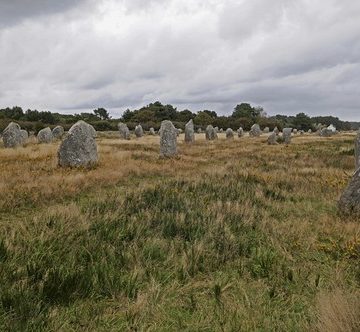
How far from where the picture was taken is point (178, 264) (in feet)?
18.8

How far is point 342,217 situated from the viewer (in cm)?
832

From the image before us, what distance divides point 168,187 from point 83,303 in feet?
23.3

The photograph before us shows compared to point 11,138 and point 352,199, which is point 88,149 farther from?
point 11,138

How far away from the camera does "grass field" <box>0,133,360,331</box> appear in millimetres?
4277

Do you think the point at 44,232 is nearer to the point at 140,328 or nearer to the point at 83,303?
the point at 83,303

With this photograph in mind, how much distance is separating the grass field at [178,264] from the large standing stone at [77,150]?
5.48 meters

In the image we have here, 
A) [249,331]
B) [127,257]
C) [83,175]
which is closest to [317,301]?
[249,331]

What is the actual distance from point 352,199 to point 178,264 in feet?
15.1

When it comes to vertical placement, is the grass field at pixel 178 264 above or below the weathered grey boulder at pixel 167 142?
below

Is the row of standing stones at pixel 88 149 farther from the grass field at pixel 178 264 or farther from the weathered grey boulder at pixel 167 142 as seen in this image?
the grass field at pixel 178 264

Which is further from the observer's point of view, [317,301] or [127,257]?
[127,257]

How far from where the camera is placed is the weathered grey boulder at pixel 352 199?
8352 millimetres

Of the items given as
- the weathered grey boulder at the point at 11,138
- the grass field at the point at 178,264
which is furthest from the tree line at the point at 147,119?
the grass field at the point at 178,264

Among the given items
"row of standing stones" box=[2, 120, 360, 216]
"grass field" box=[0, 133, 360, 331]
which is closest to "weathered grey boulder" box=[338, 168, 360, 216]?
"row of standing stones" box=[2, 120, 360, 216]
